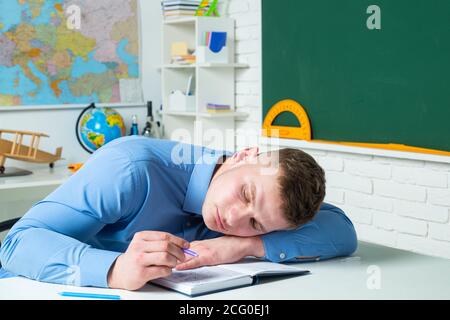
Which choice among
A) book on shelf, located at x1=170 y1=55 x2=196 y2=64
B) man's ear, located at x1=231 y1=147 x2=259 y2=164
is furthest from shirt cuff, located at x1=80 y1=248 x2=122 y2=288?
book on shelf, located at x1=170 y1=55 x2=196 y2=64

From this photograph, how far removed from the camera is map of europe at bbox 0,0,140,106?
3.83 meters

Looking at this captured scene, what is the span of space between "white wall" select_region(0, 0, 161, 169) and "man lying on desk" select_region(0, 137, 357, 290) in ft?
8.11

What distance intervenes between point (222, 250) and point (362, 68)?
2.12 meters

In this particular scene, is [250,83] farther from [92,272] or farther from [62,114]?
[92,272]

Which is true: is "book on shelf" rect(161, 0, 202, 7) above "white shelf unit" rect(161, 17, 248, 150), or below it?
above

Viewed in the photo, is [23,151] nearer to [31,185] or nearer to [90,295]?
[31,185]

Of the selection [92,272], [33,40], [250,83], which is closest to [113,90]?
[33,40]

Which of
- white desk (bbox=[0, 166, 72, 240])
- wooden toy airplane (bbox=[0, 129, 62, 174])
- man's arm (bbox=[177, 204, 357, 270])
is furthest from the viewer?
wooden toy airplane (bbox=[0, 129, 62, 174])

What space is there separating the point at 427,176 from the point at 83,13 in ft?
7.54

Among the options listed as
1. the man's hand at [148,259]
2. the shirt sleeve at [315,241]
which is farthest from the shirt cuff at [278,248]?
the man's hand at [148,259]

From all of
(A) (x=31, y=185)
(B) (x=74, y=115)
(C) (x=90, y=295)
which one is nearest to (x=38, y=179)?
(A) (x=31, y=185)

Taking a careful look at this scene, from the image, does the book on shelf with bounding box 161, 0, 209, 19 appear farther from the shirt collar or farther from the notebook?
the notebook

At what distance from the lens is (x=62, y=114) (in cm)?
405

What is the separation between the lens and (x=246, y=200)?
139 cm
